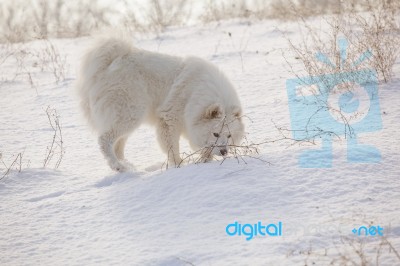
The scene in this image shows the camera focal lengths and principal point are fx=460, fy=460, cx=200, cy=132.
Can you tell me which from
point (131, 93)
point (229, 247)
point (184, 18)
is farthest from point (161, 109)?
point (184, 18)

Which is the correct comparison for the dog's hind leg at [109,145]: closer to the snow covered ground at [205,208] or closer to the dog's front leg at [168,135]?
the snow covered ground at [205,208]

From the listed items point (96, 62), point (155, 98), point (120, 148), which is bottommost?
point (120, 148)

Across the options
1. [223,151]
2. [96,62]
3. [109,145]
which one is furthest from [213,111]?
[96,62]

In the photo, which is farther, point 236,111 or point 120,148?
point 120,148

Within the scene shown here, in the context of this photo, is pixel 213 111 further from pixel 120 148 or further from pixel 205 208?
pixel 205 208

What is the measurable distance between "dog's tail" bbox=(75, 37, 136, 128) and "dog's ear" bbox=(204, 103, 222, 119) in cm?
120

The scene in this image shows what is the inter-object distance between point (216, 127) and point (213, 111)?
0.22 meters

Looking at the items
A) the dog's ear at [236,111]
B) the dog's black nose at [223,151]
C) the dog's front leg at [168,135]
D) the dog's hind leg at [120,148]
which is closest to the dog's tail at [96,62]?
the dog's hind leg at [120,148]

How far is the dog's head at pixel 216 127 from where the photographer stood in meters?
5.38

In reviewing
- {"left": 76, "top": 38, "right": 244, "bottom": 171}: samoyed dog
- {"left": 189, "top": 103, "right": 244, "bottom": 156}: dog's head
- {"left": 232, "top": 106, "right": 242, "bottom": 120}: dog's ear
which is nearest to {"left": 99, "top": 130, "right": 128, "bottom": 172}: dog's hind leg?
{"left": 76, "top": 38, "right": 244, "bottom": 171}: samoyed dog

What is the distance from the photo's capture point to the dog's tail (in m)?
5.45

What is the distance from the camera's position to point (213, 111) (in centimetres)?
539

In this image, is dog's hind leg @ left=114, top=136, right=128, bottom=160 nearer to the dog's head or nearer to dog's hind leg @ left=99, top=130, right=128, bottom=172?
dog's hind leg @ left=99, top=130, right=128, bottom=172

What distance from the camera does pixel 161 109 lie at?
553cm
